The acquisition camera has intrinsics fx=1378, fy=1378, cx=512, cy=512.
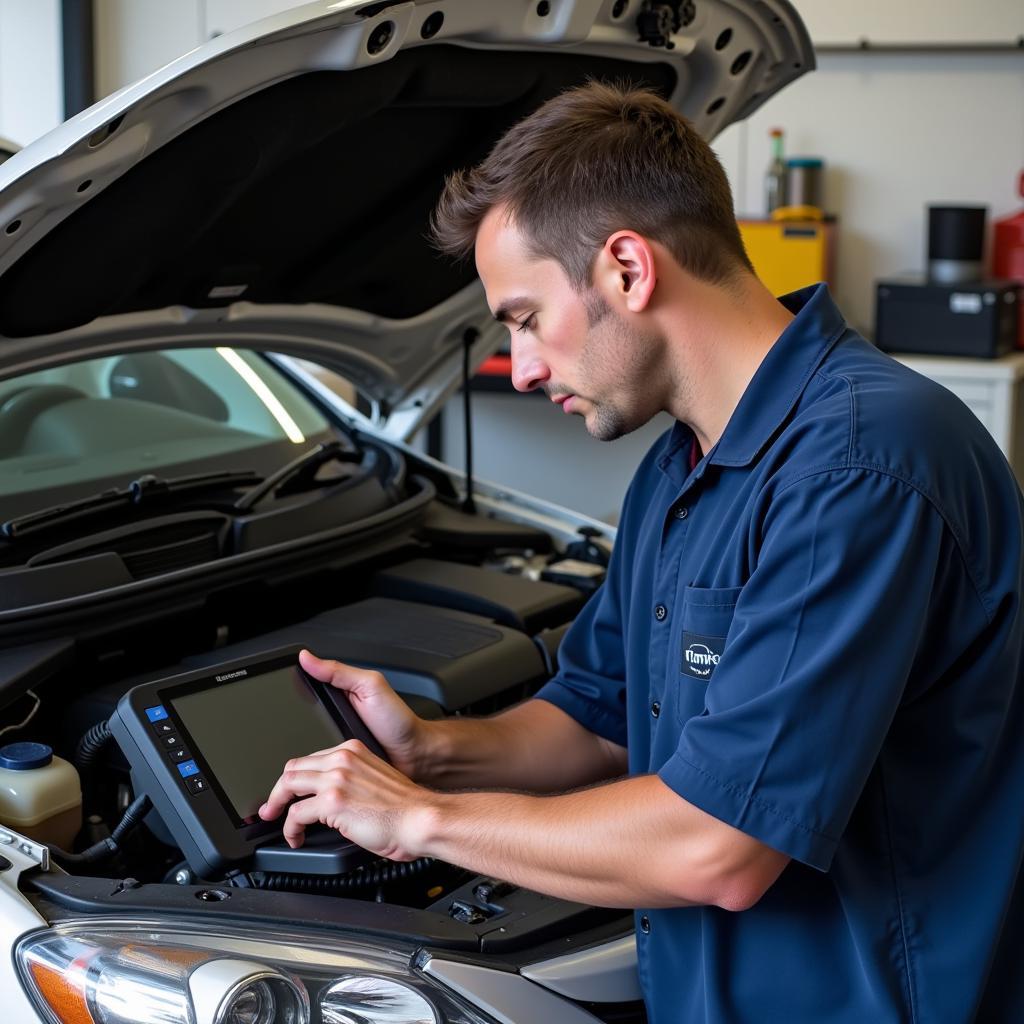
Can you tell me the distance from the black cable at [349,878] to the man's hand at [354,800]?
5 cm

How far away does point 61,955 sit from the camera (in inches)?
45.8

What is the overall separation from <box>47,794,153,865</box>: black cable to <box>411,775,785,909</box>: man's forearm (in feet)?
1.00

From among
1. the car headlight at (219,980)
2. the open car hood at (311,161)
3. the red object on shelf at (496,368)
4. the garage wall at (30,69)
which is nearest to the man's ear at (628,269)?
the open car hood at (311,161)

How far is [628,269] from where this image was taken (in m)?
1.17

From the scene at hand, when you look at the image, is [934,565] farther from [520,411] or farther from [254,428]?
[520,411]

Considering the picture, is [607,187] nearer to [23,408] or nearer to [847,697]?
[847,697]

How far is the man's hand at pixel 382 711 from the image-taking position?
1.41 metres

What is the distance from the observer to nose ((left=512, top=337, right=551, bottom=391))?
4.11ft

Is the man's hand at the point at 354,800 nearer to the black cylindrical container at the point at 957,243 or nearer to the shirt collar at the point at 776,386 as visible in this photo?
the shirt collar at the point at 776,386

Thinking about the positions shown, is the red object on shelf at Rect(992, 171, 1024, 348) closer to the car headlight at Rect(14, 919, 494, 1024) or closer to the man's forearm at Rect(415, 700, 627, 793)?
the man's forearm at Rect(415, 700, 627, 793)

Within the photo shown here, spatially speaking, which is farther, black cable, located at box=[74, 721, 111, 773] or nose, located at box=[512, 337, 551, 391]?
black cable, located at box=[74, 721, 111, 773]

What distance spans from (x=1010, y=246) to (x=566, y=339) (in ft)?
11.5

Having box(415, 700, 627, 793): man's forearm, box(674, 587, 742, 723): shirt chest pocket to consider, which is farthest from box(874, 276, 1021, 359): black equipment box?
box(674, 587, 742, 723): shirt chest pocket

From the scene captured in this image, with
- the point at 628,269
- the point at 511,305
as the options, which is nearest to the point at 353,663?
the point at 511,305
